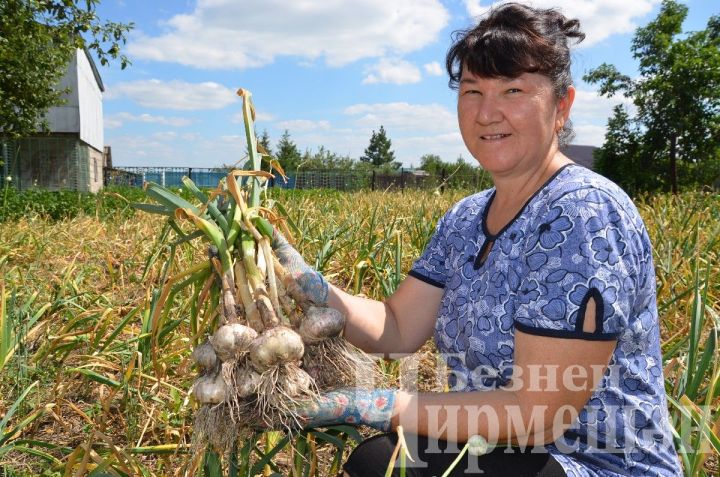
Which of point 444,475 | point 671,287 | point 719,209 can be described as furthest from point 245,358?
point 719,209

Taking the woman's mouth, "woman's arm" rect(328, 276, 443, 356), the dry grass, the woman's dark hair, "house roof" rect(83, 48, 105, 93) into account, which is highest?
"house roof" rect(83, 48, 105, 93)

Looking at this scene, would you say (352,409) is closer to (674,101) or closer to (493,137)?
(493,137)

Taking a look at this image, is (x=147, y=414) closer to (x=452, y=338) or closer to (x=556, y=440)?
(x=452, y=338)

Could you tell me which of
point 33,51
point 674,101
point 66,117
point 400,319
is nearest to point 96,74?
point 66,117

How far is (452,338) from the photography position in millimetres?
1367

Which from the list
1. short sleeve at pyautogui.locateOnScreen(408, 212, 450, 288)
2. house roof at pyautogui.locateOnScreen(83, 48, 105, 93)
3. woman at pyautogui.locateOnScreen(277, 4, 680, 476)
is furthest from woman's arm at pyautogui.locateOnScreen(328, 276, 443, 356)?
house roof at pyautogui.locateOnScreen(83, 48, 105, 93)

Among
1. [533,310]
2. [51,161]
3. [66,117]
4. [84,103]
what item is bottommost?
[533,310]

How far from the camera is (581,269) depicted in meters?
1.03

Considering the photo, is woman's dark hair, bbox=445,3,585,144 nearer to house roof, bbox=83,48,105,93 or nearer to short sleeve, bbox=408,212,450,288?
short sleeve, bbox=408,212,450,288

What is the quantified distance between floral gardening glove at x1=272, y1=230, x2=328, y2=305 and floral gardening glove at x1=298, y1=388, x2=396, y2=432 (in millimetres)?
236

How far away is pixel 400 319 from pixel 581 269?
656mm

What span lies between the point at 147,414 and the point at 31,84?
9.46m

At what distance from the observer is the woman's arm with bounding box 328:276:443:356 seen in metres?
1.53

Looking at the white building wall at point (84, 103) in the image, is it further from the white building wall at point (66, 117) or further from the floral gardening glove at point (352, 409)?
the floral gardening glove at point (352, 409)
